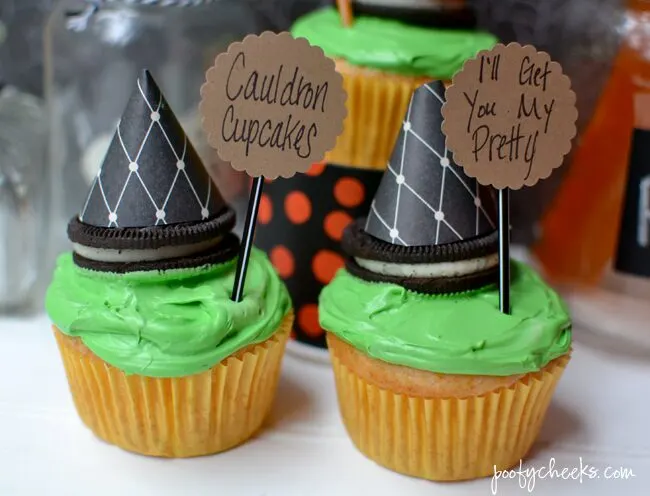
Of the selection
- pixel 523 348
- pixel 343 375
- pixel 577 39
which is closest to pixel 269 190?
pixel 343 375

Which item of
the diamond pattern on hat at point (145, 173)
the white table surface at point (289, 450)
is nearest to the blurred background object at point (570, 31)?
the white table surface at point (289, 450)

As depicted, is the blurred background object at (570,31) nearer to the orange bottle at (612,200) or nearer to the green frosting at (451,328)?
the orange bottle at (612,200)

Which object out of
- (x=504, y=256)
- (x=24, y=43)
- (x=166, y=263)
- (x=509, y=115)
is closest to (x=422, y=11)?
(x=509, y=115)

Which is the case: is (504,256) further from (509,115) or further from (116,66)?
(116,66)

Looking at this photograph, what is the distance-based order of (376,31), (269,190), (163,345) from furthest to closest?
(269,190), (376,31), (163,345)

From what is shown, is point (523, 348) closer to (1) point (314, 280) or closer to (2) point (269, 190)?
(1) point (314, 280)

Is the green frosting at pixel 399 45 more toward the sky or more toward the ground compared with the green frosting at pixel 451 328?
more toward the sky
